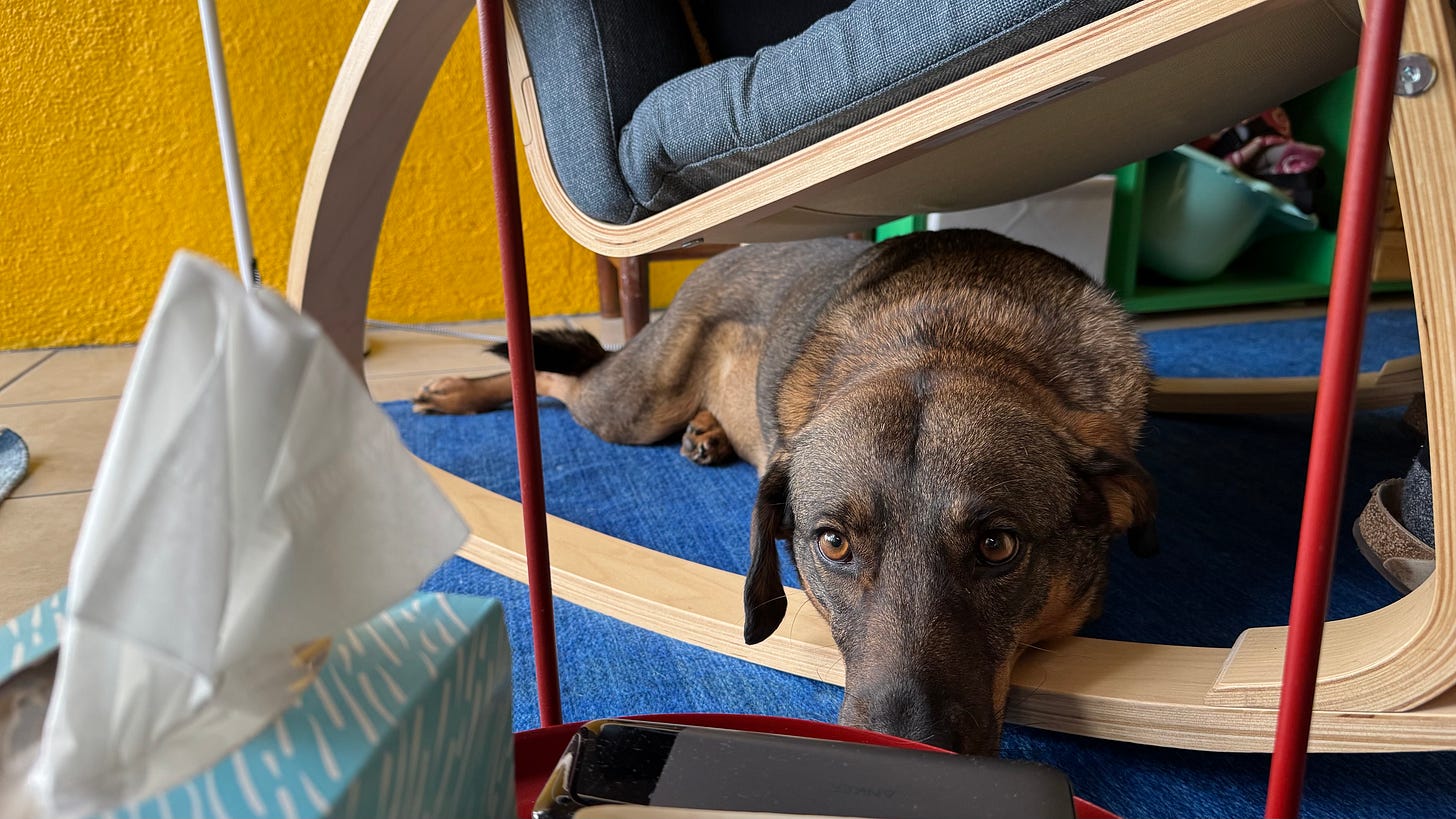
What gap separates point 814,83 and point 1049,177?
827mm

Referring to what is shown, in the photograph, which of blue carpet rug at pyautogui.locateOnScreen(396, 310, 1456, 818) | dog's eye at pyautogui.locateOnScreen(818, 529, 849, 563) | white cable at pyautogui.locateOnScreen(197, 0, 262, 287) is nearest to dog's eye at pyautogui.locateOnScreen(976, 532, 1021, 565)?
dog's eye at pyautogui.locateOnScreen(818, 529, 849, 563)

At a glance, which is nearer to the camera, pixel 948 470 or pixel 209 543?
pixel 209 543

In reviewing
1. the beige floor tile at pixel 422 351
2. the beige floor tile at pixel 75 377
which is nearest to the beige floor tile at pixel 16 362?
the beige floor tile at pixel 75 377

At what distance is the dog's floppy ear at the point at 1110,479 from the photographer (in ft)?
4.35

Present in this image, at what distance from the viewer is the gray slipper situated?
2.12m

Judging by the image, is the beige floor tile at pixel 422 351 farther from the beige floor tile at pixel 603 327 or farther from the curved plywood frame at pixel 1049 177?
the curved plywood frame at pixel 1049 177

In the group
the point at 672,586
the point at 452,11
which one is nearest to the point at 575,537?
the point at 672,586

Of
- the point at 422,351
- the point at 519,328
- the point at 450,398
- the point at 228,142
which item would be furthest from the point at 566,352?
the point at 519,328

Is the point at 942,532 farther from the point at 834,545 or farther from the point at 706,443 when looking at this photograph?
the point at 706,443

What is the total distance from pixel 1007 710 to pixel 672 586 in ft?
2.02

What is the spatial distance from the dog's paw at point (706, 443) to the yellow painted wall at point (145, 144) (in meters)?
1.86

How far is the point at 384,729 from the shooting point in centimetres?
55

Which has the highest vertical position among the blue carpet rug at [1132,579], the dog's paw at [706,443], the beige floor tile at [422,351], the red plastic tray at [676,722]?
the red plastic tray at [676,722]

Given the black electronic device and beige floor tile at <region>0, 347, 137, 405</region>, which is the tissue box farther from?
beige floor tile at <region>0, 347, 137, 405</region>
